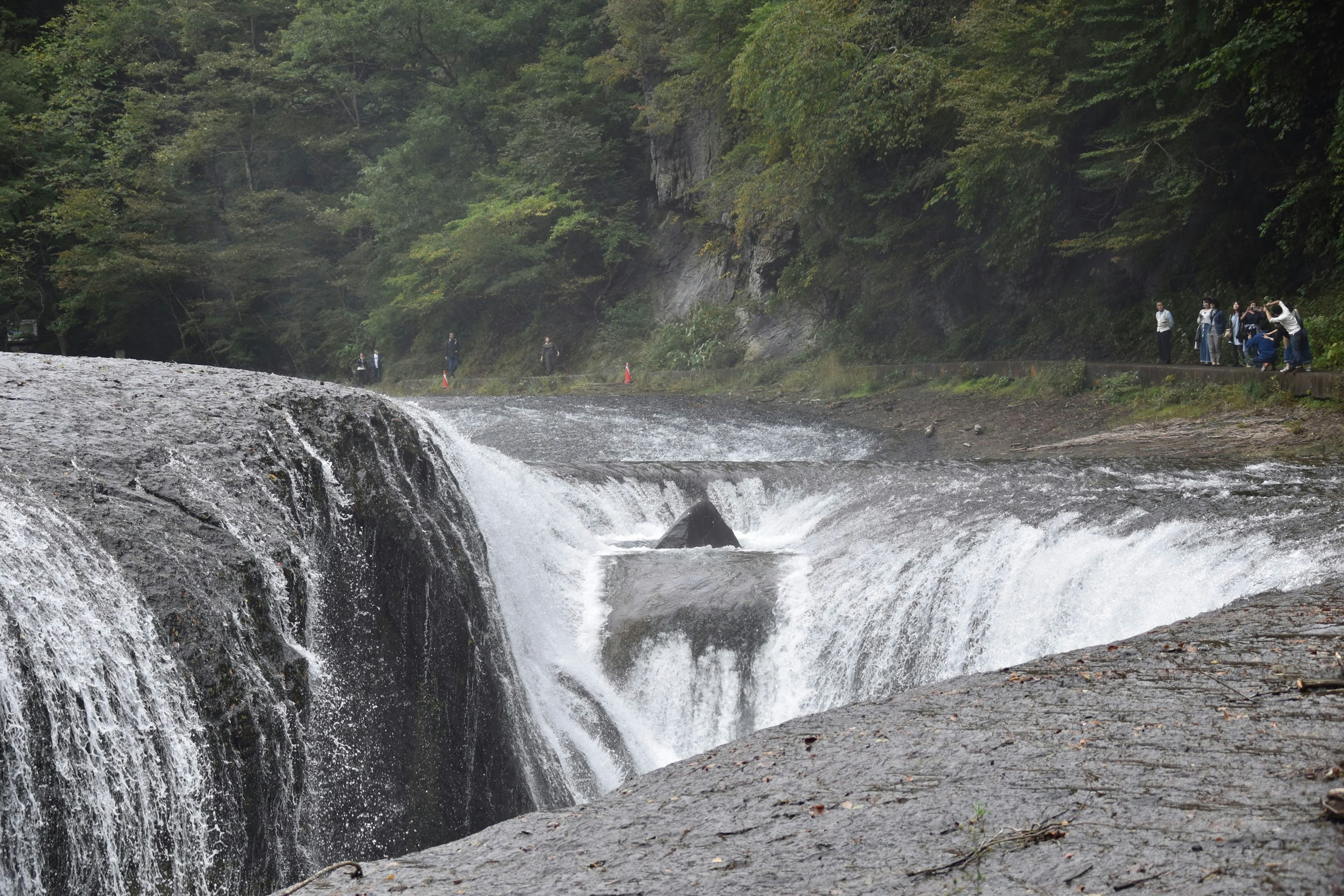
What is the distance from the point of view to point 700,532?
12.1 meters

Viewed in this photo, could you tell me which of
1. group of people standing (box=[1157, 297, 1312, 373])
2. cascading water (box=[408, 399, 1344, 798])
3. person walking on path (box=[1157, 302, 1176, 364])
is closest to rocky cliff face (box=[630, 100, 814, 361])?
person walking on path (box=[1157, 302, 1176, 364])

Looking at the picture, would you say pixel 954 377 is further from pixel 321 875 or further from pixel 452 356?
pixel 321 875

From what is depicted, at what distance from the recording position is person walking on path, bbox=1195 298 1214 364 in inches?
691

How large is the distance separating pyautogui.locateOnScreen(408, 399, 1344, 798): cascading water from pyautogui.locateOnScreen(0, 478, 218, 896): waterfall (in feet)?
12.2

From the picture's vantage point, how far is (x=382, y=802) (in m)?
7.06

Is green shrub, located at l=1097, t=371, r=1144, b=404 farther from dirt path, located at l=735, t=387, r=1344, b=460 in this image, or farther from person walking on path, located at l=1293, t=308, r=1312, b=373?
person walking on path, located at l=1293, t=308, r=1312, b=373

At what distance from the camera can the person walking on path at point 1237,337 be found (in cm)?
1695

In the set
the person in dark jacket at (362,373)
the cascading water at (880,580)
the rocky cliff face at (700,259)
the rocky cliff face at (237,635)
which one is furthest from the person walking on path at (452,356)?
the rocky cliff face at (237,635)

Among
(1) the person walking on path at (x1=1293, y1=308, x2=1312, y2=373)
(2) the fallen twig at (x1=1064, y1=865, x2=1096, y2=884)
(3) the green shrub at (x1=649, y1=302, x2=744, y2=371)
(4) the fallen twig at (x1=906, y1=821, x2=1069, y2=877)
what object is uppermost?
(3) the green shrub at (x1=649, y1=302, x2=744, y2=371)

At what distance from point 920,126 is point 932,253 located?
3.66 meters

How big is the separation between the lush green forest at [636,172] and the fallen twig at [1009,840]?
13205 mm

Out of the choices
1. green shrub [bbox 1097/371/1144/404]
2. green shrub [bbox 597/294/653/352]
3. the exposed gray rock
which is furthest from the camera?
green shrub [bbox 597/294/653/352]

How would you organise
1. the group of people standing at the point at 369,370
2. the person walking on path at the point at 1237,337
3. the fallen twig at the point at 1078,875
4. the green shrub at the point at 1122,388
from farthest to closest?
the group of people standing at the point at 369,370 → the green shrub at the point at 1122,388 → the person walking on path at the point at 1237,337 → the fallen twig at the point at 1078,875

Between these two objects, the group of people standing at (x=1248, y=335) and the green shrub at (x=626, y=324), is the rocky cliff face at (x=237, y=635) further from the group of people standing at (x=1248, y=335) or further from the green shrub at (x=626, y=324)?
the green shrub at (x=626, y=324)
